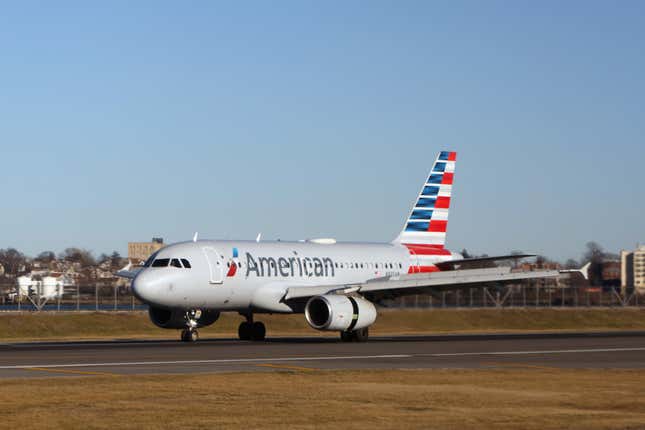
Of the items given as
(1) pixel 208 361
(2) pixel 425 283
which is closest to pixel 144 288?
(2) pixel 425 283

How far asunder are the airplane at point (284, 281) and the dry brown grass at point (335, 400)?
1872 cm

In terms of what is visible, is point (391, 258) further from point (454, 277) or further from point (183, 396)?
point (183, 396)

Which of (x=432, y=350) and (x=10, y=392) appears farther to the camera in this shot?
(x=432, y=350)

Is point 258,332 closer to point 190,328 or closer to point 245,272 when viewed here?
point 245,272

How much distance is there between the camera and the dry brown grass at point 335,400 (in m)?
18.9

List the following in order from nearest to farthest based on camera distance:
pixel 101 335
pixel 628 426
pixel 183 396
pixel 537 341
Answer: pixel 628 426 → pixel 183 396 → pixel 537 341 → pixel 101 335

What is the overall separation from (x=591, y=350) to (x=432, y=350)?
537 cm

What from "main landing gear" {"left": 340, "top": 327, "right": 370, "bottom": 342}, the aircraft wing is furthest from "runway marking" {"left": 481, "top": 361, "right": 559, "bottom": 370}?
the aircraft wing

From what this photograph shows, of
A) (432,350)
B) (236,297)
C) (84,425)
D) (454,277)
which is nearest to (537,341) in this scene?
(454,277)

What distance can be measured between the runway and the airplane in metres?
4.26

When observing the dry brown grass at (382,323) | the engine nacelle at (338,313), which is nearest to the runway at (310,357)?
the engine nacelle at (338,313)

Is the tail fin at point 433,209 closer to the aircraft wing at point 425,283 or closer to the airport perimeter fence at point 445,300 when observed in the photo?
the aircraft wing at point 425,283

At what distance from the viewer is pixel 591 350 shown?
3978 cm

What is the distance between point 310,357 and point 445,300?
4342 cm
